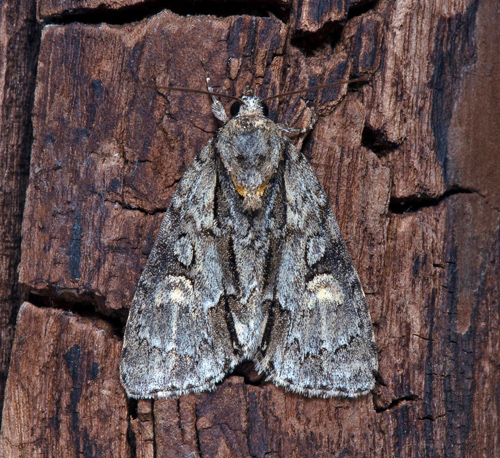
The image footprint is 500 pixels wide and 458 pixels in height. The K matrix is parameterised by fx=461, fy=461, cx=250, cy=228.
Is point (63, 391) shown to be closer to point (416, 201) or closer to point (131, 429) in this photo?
point (131, 429)

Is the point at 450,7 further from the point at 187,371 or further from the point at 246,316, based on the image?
the point at 187,371

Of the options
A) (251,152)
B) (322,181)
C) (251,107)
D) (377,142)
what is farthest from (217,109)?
(377,142)

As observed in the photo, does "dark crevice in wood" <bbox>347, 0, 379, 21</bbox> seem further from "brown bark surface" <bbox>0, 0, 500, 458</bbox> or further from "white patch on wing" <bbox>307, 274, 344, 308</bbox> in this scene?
"white patch on wing" <bbox>307, 274, 344, 308</bbox>

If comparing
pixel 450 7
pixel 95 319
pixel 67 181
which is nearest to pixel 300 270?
pixel 95 319

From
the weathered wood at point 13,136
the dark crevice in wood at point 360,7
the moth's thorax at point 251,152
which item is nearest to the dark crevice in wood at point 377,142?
the moth's thorax at point 251,152

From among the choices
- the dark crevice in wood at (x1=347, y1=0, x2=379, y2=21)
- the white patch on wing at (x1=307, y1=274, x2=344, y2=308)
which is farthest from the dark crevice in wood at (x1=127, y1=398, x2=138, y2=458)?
the dark crevice in wood at (x1=347, y1=0, x2=379, y2=21)

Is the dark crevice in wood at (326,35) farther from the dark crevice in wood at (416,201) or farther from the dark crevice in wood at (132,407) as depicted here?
the dark crevice in wood at (132,407)
